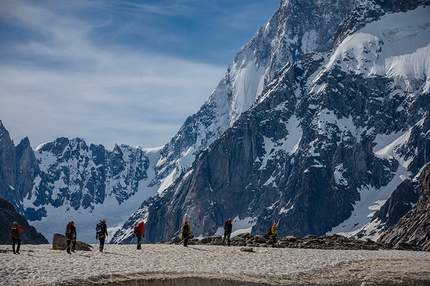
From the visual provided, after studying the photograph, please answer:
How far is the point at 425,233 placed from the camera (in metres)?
169

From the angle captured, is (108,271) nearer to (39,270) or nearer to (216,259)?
(39,270)

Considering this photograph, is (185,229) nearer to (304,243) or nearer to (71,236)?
(71,236)

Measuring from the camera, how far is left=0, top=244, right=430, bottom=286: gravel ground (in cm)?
3475

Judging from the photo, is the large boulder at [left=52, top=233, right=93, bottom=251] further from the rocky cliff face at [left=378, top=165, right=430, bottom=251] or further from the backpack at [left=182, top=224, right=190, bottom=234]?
the rocky cliff face at [left=378, top=165, right=430, bottom=251]

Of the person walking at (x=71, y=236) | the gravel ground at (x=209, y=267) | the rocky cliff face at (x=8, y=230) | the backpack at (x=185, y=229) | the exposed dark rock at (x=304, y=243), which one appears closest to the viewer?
the gravel ground at (x=209, y=267)

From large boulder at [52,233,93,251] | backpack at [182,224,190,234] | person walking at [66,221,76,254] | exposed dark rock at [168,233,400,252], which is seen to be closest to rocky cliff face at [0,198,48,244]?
exposed dark rock at [168,233,400,252]

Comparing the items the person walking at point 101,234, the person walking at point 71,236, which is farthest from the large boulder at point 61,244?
the person walking at point 71,236

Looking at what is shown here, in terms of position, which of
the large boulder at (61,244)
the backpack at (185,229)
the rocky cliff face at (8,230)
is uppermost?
the rocky cliff face at (8,230)

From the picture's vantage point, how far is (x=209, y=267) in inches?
1597

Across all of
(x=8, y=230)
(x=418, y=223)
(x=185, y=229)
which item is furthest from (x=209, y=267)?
(x=418, y=223)

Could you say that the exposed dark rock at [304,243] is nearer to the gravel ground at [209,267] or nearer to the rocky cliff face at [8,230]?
the gravel ground at [209,267]

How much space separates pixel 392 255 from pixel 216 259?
15.2 m

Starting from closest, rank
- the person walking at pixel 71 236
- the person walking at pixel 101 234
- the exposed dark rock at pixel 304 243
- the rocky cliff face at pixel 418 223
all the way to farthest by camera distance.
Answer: the person walking at pixel 71 236, the person walking at pixel 101 234, the exposed dark rock at pixel 304 243, the rocky cliff face at pixel 418 223

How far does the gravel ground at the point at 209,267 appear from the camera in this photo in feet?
114
